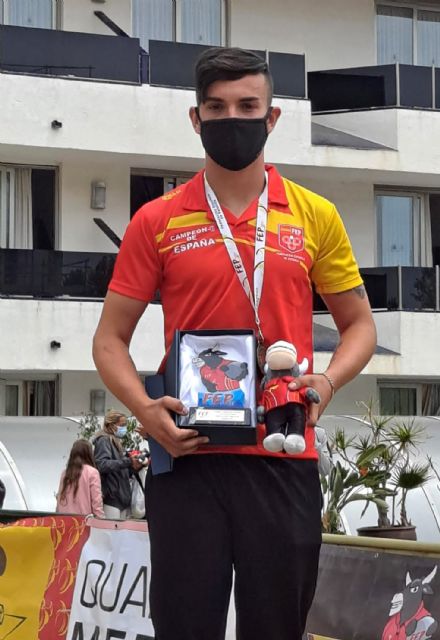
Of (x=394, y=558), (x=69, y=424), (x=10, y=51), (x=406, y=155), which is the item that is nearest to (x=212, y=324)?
(x=394, y=558)

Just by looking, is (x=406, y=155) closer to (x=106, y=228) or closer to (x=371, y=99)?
(x=371, y=99)

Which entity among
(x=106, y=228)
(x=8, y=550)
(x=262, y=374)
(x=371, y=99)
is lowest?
(x=8, y=550)

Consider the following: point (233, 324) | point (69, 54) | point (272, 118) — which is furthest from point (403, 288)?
point (233, 324)

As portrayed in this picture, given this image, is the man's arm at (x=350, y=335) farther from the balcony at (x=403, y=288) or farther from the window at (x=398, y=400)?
the window at (x=398, y=400)

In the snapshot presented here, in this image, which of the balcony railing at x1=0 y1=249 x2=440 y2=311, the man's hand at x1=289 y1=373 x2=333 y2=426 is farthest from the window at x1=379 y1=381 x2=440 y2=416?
the man's hand at x1=289 y1=373 x2=333 y2=426

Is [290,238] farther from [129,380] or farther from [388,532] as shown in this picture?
[388,532]

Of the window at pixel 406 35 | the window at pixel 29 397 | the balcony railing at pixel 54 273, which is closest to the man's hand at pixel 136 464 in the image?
the balcony railing at pixel 54 273

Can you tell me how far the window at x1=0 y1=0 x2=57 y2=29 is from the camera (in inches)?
1018

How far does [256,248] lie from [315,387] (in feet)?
1.38

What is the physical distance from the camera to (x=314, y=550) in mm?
4020

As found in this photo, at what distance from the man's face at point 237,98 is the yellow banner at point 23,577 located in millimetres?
5176

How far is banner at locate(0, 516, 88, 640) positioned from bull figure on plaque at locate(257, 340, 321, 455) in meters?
4.87

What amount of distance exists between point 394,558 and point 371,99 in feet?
74.0

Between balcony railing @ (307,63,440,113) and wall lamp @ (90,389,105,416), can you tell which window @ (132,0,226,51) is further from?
wall lamp @ (90,389,105,416)
